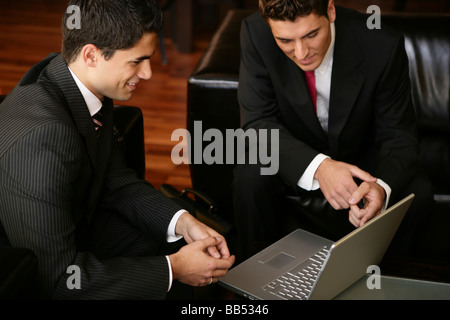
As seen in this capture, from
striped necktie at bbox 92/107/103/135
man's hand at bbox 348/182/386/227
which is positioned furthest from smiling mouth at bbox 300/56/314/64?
striped necktie at bbox 92/107/103/135

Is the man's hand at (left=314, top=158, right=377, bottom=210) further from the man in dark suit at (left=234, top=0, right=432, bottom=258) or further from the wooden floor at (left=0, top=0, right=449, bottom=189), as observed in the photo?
the wooden floor at (left=0, top=0, right=449, bottom=189)

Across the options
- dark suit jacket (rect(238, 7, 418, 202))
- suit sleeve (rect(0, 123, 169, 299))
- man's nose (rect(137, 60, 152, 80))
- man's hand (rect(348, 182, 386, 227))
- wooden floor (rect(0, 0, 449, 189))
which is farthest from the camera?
wooden floor (rect(0, 0, 449, 189))

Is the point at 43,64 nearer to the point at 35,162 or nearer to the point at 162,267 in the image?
the point at 35,162

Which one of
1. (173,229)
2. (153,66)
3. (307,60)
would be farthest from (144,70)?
(153,66)

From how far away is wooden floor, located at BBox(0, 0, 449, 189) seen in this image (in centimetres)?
298

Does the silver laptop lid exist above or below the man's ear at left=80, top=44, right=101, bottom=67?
below

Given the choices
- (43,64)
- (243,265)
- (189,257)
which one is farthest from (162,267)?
(43,64)

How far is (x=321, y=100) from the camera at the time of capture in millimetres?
2012

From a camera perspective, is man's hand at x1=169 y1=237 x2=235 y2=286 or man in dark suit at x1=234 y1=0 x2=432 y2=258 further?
man in dark suit at x1=234 y1=0 x2=432 y2=258

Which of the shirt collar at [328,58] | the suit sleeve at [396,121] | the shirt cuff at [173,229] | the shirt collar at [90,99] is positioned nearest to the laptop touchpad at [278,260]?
the shirt cuff at [173,229]

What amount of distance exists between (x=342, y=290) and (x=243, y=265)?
265mm

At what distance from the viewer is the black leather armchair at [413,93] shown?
7.31 feet

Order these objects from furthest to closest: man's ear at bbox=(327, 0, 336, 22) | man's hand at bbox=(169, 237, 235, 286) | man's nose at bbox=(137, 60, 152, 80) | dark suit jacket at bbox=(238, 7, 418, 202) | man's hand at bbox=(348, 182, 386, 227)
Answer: dark suit jacket at bbox=(238, 7, 418, 202)
man's ear at bbox=(327, 0, 336, 22)
man's hand at bbox=(348, 182, 386, 227)
man's nose at bbox=(137, 60, 152, 80)
man's hand at bbox=(169, 237, 235, 286)

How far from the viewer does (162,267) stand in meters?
1.33
